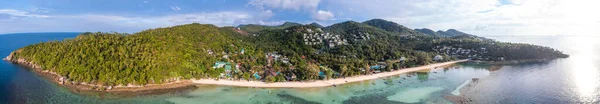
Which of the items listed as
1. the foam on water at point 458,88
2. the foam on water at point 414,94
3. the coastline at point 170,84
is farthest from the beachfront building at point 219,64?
the foam on water at point 458,88

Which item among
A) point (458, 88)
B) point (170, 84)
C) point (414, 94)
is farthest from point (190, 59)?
point (458, 88)

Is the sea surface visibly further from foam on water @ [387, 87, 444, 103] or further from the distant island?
the distant island

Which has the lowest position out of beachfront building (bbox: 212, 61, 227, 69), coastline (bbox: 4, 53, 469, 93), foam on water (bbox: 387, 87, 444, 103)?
foam on water (bbox: 387, 87, 444, 103)

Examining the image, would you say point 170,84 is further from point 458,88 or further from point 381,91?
point 458,88

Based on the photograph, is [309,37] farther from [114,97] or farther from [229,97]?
[114,97]

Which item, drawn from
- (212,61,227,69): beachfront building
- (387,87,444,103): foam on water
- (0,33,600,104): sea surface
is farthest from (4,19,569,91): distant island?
(387,87,444,103): foam on water

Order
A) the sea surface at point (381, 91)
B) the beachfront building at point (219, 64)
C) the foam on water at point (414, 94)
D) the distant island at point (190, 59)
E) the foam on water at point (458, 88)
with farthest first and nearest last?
the beachfront building at point (219, 64)
the foam on water at point (458, 88)
the distant island at point (190, 59)
the foam on water at point (414, 94)
the sea surface at point (381, 91)

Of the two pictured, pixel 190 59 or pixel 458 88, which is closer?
pixel 458 88

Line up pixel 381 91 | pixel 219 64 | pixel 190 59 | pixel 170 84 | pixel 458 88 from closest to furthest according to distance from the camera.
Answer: pixel 170 84, pixel 381 91, pixel 458 88, pixel 190 59, pixel 219 64

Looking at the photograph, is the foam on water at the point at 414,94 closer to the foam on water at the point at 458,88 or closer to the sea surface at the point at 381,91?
the sea surface at the point at 381,91

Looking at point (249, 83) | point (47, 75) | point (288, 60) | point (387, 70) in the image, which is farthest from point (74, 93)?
point (387, 70)

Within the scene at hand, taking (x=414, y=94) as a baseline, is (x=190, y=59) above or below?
above
